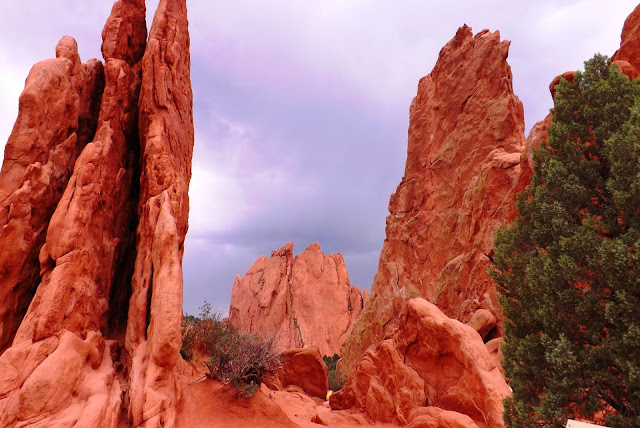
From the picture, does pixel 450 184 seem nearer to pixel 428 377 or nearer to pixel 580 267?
pixel 428 377

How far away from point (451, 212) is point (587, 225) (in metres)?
28.8

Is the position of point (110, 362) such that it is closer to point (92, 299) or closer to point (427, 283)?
point (92, 299)

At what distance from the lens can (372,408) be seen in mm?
15492

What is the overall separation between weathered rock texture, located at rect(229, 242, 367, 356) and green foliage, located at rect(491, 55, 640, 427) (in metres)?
52.2

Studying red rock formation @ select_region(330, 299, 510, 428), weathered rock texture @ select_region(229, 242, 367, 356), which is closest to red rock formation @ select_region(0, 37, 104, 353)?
red rock formation @ select_region(330, 299, 510, 428)

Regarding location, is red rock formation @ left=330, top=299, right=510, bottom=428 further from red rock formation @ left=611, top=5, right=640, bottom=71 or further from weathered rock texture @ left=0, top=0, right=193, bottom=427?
red rock formation @ left=611, top=5, right=640, bottom=71

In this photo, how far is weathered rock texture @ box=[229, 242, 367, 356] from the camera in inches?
2367

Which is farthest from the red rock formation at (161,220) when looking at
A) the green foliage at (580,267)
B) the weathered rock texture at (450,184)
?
the weathered rock texture at (450,184)

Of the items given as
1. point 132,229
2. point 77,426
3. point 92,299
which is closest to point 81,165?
point 132,229

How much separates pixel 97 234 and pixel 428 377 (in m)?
13.8

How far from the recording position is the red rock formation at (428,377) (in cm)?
1272

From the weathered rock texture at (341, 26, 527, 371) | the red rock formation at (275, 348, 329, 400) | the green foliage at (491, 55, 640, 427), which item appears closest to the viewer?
the green foliage at (491, 55, 640, 427)

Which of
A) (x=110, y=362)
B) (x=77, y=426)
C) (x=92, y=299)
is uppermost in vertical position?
(x=92, y=299)

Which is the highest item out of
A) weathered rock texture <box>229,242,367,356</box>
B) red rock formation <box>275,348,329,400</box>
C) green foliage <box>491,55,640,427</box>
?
weathered rock texture <box>229,242,367,356</box>
